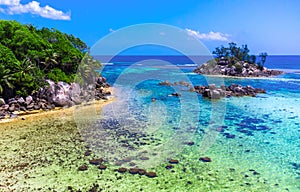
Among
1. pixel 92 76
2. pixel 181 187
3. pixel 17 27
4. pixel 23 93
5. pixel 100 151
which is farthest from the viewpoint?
pixel 92 76

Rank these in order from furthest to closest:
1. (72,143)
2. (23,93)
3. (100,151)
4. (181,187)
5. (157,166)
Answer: (23,93) < (72,143) < (100,151) < (157,166) < (181,187)

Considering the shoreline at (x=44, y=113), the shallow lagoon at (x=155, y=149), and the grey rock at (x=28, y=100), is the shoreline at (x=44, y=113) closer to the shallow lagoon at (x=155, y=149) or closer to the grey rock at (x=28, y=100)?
the shallow lagoon at (x=155, y=149)

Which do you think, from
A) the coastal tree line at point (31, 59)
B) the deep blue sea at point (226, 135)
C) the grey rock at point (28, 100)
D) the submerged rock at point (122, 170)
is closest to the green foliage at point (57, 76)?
the coastal tree line at point (31, 59)

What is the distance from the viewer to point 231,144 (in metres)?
20.5

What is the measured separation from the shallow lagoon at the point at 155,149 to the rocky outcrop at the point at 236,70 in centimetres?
4360

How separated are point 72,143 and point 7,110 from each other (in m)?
12.9

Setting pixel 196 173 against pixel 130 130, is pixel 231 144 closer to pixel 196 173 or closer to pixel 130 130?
pixel 196 173

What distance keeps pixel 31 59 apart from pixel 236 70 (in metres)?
58.2

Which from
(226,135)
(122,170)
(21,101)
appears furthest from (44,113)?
(226,135)

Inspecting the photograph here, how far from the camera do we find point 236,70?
7506 cm

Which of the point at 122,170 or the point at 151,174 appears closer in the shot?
the point at 151,174

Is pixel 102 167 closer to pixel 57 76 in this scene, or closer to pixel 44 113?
pixel 44 113

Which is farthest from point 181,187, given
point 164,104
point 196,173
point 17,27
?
point 17,27

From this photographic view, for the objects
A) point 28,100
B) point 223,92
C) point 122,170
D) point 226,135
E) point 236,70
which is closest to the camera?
point 122,170
